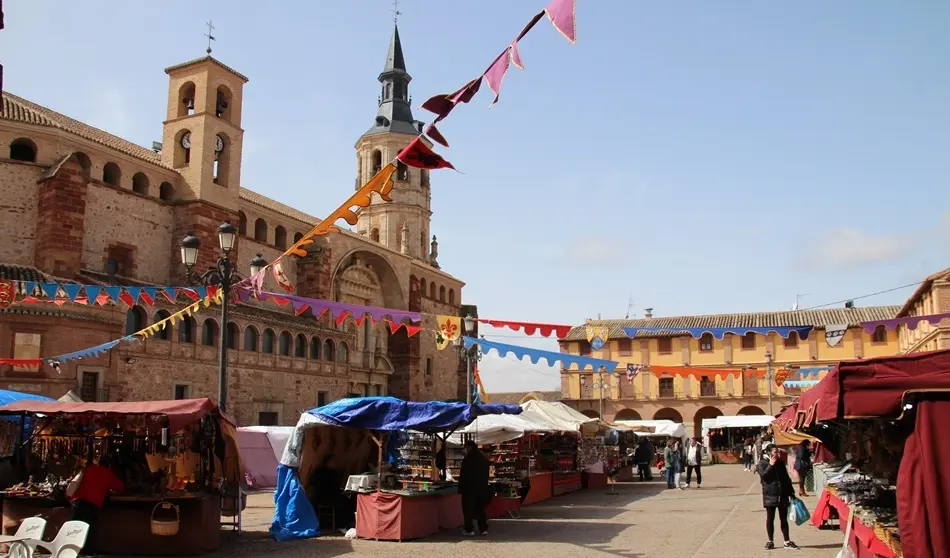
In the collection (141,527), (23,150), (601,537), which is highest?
(23,150)

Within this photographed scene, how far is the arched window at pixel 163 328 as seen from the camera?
94.5 feet

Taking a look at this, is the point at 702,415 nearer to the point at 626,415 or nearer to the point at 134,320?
the point at 626,415

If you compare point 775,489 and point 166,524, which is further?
point 775,489

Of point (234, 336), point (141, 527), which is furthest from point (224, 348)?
point (234, 336)

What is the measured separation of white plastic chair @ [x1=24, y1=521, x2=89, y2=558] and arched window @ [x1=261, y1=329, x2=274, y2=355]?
25.9 meters

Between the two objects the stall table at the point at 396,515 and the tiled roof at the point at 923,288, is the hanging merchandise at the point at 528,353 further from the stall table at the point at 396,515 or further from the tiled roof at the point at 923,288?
the tiled roof at the point at 923,288

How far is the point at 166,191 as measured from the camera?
33500mm

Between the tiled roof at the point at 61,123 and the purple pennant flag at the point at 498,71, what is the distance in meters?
23.6

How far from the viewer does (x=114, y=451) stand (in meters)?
12.9

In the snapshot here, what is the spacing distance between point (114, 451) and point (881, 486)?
10555 mm

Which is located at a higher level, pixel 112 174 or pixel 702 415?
pixel 112 174

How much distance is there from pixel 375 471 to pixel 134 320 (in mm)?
16518

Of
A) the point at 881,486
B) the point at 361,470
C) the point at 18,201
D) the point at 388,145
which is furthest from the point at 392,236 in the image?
the point at 881,486

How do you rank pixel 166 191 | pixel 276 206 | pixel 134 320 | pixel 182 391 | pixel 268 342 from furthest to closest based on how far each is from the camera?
pixel 276 206, pixel 268 342, pixel 166 191, pixel 182 391, pixel 134 320
